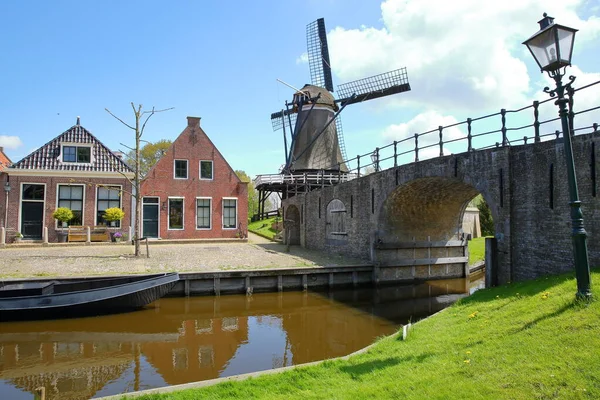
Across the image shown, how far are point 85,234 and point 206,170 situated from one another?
641 cm

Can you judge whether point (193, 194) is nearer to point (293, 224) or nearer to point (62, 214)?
point (293, 224)

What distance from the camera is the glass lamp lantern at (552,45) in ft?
14.7

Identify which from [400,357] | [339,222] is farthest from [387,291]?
[400,357]

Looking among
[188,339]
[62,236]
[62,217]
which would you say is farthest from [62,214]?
[188,339]

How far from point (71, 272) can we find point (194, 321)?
4.39 metres

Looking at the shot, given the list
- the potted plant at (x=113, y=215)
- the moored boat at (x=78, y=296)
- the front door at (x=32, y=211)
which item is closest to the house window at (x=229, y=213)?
the potted plant at (x=113, y=215)

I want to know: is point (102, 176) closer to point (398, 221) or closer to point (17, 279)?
point (17, 279)

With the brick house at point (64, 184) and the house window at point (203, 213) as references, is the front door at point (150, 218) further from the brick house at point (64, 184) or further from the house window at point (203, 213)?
the house window at point (203, 213)

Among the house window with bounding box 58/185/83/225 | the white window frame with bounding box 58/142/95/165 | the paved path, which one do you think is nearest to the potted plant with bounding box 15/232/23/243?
the paved path

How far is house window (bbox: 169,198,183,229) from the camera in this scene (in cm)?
2088

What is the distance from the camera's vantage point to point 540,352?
3.85m

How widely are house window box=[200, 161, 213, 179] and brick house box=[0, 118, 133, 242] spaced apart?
134 inches

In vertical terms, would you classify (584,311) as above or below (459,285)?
above

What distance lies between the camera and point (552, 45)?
452 cm
